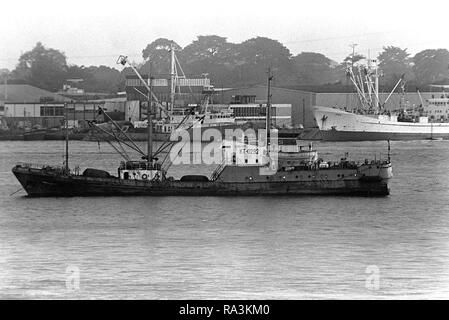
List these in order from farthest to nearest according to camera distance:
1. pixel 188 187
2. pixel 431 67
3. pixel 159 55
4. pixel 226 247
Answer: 1. pixel 431 67
2. pixel 159 55
3. pixel 188 187
4. pixel 226 247

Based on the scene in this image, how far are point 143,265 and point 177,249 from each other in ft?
5.97

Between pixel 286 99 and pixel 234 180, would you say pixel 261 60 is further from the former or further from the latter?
pixel 234 180

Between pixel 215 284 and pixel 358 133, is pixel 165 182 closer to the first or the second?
pixel 215 284

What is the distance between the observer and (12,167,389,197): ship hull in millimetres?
24969

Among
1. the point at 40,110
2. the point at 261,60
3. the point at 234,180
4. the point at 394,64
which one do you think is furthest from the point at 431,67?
the point at 234,180

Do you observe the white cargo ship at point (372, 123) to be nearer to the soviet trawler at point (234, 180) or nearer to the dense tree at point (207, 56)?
the dense tree at point (207, 56)

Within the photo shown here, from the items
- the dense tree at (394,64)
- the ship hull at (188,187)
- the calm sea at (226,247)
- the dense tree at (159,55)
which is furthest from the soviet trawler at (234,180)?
the dense tree at (394,64)

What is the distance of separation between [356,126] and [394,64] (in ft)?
68.2

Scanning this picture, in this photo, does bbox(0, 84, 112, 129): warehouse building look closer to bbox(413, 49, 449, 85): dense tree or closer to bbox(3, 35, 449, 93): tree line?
bbox(3, 35, 449, 93): tree line

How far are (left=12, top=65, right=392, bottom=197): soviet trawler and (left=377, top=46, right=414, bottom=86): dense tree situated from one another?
5506 cm

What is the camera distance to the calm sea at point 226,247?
12.7 metres

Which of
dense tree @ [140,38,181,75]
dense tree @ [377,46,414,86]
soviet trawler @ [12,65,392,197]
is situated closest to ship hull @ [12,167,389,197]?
soviet trawler @ [12,65,392,197]

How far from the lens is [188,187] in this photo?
25.0 metres
